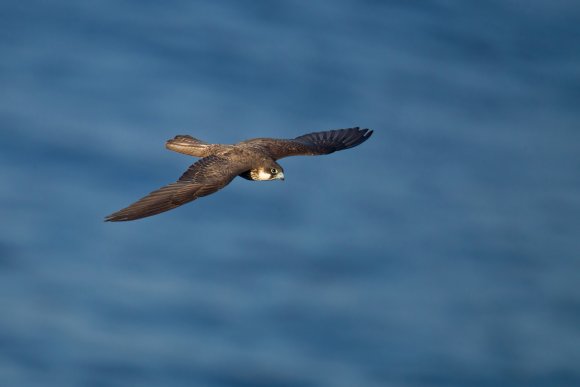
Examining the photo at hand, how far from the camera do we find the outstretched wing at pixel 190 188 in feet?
64.0

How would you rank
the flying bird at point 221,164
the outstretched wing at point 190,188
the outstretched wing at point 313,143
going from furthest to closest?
the outstretched wing at point 313,143
the flying bird at point 221,164
the outstretched wing at point 190,188

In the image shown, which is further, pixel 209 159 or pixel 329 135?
pixel 329 135

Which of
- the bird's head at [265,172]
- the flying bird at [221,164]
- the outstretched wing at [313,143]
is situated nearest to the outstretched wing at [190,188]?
the flying bird at [221,164]

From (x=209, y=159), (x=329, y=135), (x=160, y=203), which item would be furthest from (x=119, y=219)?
(x=329, y=135)

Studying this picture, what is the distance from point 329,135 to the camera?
81.2 ft

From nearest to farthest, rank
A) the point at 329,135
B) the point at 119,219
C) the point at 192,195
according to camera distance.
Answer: the point at 119,219
the point at 192,195
the point at 329,135

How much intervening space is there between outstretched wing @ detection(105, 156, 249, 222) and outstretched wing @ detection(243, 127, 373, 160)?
1.39m

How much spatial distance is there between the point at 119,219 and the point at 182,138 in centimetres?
395

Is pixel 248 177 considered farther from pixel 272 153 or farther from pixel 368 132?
pixel 368 132

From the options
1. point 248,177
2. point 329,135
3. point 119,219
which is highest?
point 329,135

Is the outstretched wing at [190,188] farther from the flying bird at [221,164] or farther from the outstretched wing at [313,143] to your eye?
the outstretched wing at [313,143]

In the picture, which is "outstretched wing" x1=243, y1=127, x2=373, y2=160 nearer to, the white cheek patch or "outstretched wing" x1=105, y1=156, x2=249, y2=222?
the white cheek patch

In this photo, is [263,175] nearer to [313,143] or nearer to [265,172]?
[265,172]

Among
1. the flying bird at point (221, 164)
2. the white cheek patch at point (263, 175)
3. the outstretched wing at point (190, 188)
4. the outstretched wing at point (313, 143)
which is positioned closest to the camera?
the outstretched wing at point (190, 188)
